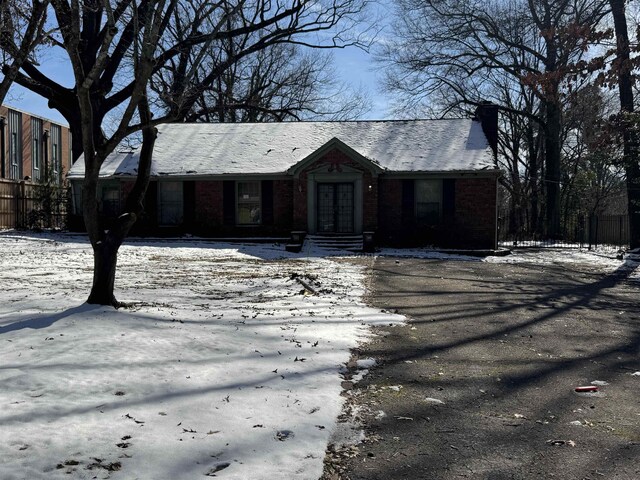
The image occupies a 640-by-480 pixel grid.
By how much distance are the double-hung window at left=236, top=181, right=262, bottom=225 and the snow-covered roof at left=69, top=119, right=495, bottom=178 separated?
72cm

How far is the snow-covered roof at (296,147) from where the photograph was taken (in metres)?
23.0

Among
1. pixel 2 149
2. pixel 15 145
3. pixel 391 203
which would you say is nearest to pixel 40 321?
pixel 391 203

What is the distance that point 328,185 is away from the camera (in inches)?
893

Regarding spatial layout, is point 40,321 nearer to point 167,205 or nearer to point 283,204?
point 283,204

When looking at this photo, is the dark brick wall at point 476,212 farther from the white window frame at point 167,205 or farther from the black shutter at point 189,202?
the white window frame at point 167,205

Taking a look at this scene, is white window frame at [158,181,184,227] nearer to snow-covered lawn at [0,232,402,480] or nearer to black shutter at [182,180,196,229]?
black shutter at [182,180,196,229]

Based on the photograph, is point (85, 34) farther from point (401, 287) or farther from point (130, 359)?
point (130, 359)

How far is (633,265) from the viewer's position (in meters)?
18.0

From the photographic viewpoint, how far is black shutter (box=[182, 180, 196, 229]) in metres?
23.7

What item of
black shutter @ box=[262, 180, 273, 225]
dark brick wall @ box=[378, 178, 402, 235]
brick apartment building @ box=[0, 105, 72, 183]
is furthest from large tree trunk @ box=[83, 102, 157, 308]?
brick apartment building @ box=[0, 105, 72, 183]

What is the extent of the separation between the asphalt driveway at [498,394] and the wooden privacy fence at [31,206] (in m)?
22.1

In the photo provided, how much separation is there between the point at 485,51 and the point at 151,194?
20.2m

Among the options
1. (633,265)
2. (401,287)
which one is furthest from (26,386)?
(633,265)

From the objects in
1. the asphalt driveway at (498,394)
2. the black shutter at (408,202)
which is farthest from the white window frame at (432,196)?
the asphalt driveway at (498,394)
